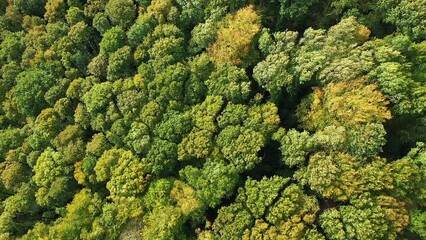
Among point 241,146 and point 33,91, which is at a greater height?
point 33,91

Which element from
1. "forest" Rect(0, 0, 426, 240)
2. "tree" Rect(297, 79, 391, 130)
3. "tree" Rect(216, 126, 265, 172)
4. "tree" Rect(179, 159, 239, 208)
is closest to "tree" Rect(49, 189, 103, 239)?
"forest" Rect(0, 0, 426, 240)

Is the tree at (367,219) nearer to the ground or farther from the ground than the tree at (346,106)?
nearer to the ground

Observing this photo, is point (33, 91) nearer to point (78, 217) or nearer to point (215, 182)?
point (78, 217)

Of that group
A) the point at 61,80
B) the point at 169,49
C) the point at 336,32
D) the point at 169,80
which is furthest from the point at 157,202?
the point at 336,32

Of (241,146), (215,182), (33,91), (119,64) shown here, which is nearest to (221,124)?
(241,146)

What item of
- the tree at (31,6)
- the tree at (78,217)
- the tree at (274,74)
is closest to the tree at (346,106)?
the tree at (274,74)

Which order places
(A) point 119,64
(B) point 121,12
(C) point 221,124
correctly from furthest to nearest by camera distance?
(B) point 121,12, (A) point 119,64, (C) point 221,124

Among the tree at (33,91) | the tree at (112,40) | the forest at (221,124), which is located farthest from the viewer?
the tree at (33,91)

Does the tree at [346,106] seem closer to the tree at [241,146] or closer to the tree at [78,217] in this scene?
the tree at [241,146]

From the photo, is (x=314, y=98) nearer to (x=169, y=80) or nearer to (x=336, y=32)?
(x=336, y=32)
